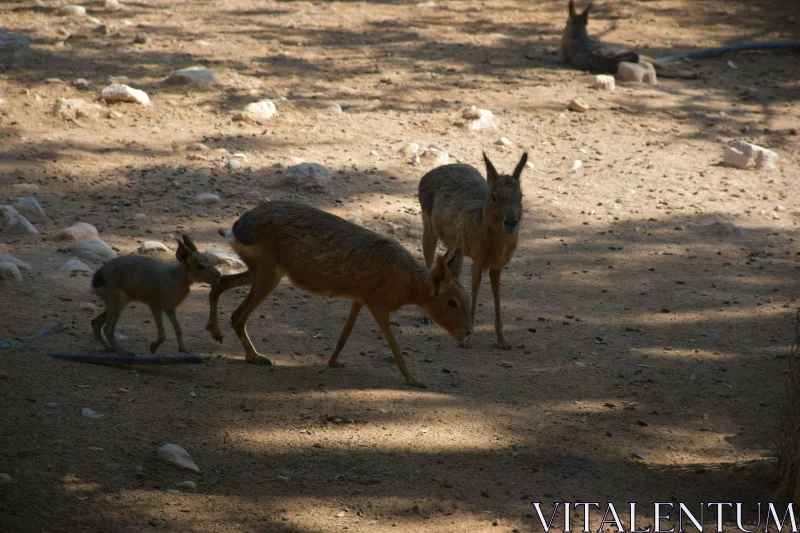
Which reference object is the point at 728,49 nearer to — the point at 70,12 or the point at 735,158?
the point at 735,158

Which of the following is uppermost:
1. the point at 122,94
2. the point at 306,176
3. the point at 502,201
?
the point at 122,94

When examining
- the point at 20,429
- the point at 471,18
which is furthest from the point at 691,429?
the point at 471,18

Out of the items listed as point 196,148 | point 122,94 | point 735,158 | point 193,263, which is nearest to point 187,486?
point 193,263

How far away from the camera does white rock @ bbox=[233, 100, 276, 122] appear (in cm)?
1112

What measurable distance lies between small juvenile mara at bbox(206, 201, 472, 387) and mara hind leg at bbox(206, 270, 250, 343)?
42 millimetres

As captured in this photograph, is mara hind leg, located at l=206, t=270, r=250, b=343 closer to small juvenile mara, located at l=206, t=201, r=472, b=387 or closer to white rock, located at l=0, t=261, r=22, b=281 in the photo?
small juvenile mara, located at l=206, t=201, r=472, b=387

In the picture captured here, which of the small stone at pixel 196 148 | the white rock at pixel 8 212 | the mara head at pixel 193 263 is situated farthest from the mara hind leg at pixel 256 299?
the small stone at pixel 196 148

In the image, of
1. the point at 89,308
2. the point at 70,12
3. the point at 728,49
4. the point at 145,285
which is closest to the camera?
the point at 145,285

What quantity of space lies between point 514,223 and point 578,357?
1.23 metres

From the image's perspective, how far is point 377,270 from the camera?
604 centimetres

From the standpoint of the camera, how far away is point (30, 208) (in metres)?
8.27

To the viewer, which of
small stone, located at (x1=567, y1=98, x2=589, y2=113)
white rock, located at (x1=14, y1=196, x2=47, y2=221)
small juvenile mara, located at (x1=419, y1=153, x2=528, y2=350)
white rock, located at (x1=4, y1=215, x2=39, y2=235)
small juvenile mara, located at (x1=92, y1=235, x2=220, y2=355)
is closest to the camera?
small juvenile mara, located at (x1=92, y1=235, x2=220, y2=355)

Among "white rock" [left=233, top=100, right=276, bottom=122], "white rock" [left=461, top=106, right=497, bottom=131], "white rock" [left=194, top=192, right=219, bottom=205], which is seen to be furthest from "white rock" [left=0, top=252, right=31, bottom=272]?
"white rock" [left=461, top=106, right=497, bottom=131]

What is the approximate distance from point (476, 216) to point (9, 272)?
398cm
